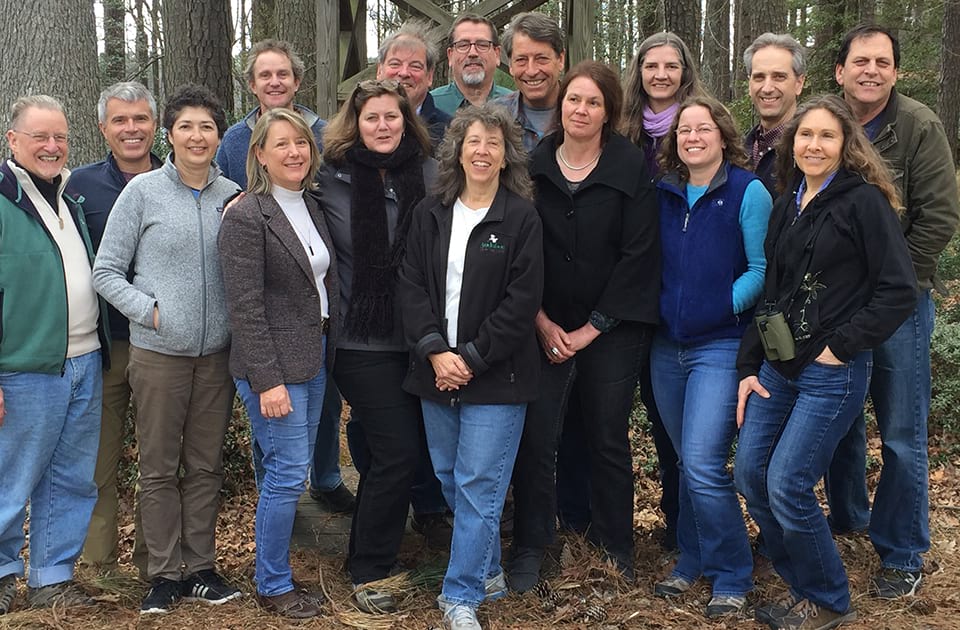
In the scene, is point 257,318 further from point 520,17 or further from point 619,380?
point 520,17

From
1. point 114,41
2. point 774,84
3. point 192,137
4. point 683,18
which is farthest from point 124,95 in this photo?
point 114,41

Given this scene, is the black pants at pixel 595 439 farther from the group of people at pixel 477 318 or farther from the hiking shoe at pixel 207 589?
the hiking shoe at pixel 207 589

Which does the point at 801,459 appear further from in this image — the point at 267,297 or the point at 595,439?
the point at 267,297

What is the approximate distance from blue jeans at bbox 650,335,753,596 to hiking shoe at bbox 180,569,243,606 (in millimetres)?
2402

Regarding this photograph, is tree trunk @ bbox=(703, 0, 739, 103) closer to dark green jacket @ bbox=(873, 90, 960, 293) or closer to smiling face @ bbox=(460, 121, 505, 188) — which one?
dark green jacket @ bbox=(873, 90, 960, 293)

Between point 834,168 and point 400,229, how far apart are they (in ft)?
6.75

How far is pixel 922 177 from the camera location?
163 inches

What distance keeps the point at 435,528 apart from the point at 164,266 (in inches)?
88.9

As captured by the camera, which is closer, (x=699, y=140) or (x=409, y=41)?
(x=699, y=140)

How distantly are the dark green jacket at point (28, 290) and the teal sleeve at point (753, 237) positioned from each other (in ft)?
10.7

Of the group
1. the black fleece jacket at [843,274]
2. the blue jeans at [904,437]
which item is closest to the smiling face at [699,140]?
the black fleece jacket at [843,274]

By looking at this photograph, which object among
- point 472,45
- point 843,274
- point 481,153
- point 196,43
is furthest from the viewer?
point 196,43

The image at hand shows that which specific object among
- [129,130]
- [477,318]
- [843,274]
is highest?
[129,130]

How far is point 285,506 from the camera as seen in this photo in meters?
4.15
